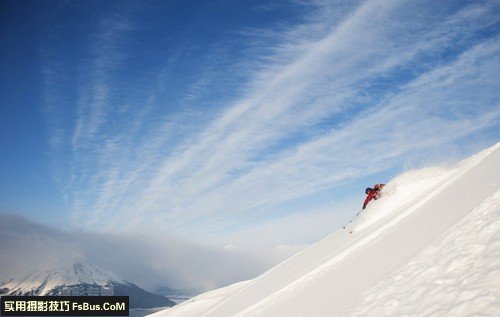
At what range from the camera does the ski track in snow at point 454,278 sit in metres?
3.58

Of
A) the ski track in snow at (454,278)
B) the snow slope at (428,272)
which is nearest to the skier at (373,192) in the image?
the snow slope at (428,272)

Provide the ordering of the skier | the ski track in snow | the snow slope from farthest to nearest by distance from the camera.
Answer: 1. the skier
2. the snow slope
3. the ski track in snow

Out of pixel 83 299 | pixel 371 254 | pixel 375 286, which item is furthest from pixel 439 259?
pixel 83 299

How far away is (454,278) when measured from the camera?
13.8ft

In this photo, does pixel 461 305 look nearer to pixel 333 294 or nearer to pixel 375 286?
pixel 375 286

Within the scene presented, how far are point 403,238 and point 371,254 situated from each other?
94cm

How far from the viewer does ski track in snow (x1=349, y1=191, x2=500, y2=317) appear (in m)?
3.58

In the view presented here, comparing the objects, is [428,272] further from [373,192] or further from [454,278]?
[373,192]

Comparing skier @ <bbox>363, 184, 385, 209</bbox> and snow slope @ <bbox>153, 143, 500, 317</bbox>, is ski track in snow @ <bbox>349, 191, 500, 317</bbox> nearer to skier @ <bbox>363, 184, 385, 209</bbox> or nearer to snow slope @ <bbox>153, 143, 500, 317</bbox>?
snow slope @ <bbox>153, 143, 500, 317</bbox>

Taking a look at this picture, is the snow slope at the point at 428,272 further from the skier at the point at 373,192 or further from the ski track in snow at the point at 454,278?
the skier at the point at 373,192

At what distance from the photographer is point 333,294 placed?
23.0 feet

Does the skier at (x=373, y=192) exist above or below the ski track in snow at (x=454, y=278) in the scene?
above

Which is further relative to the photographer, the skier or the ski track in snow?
the skier

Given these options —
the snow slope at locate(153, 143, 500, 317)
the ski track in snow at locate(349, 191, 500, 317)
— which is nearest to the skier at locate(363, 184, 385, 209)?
the snow slope at locate(153, 143, 500, 317)
